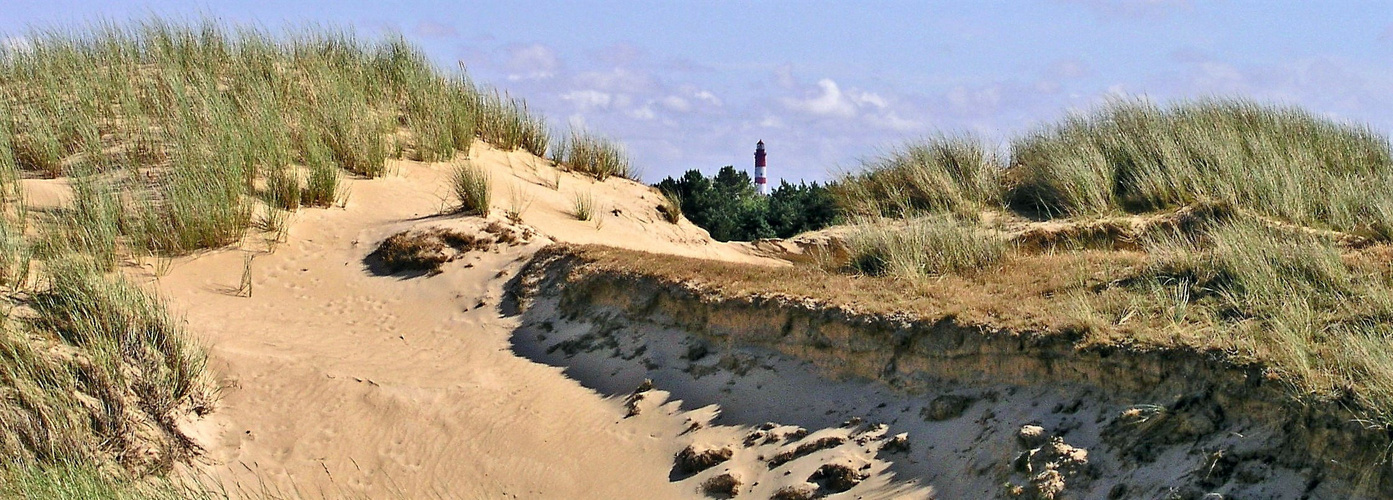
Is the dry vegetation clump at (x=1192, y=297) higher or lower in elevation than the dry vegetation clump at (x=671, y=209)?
higher

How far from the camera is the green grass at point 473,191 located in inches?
509

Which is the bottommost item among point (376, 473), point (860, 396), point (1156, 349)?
point (376, 473)

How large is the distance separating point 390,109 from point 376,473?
7.18 m

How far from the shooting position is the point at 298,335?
10812 millimetres

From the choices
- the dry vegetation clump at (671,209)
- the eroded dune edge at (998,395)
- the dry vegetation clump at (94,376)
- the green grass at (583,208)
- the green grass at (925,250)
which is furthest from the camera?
the dry vegetation clump at (671,209)

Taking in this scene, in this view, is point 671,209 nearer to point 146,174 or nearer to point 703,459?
point 146,174

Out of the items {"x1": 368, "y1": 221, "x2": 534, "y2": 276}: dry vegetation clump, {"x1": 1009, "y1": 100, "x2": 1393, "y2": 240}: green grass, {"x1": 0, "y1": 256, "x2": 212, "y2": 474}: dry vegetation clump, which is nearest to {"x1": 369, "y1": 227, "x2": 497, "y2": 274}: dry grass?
{"x1": 368, "y1": 221, "x2": 534, "y2": 276}: dry vegetation clump

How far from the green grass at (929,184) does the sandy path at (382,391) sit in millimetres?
4988

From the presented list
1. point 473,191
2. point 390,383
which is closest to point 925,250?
point 390,383

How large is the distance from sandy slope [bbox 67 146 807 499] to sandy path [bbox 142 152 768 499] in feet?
0.05

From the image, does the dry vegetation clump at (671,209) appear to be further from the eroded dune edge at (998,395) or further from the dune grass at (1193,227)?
the eroded dune edge at (998,395)

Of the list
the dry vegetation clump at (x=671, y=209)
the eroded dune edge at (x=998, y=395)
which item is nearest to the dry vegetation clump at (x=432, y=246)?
the eroded dune edge at (x=998, y=395)

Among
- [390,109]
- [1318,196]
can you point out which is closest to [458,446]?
[390,109]

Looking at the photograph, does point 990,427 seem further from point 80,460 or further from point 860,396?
point 80,460
